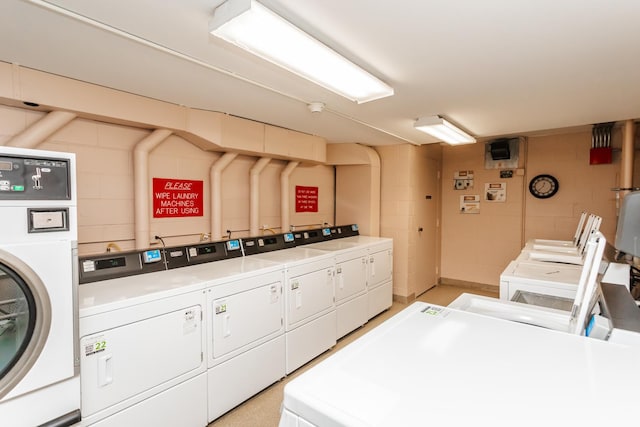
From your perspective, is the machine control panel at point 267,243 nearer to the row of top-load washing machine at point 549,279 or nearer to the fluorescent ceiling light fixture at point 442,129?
the fluorescent ceiling light fixture at point 442,129

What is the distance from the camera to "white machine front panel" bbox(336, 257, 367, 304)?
3.33 m

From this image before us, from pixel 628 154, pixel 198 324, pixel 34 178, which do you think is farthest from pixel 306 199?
A: pixel 628 154

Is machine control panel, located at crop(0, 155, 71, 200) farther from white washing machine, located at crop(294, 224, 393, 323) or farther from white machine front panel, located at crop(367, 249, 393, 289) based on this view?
white machine front panel, located at crop(367, 249, 393, 289)

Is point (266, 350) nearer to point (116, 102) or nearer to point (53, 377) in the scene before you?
point (53, 377)

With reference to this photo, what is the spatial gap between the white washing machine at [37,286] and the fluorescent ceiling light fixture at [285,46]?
936 millimetres

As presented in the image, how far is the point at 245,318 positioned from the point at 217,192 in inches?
54.1

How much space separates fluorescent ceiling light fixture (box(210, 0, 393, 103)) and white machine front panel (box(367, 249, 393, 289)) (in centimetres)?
228

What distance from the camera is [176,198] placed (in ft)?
9.76

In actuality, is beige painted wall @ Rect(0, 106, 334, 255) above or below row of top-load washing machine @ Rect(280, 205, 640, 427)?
above

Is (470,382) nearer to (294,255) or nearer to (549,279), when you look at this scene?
(549,279)

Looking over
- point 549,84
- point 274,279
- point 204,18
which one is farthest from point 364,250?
point 204,18

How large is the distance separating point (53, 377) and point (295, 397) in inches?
48.4

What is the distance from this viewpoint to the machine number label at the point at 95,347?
5.11 ft

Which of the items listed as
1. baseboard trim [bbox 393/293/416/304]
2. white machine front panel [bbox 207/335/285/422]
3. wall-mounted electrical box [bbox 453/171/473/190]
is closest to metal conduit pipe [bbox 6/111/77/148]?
white machine front panel [bbox 207/335/285/422]
